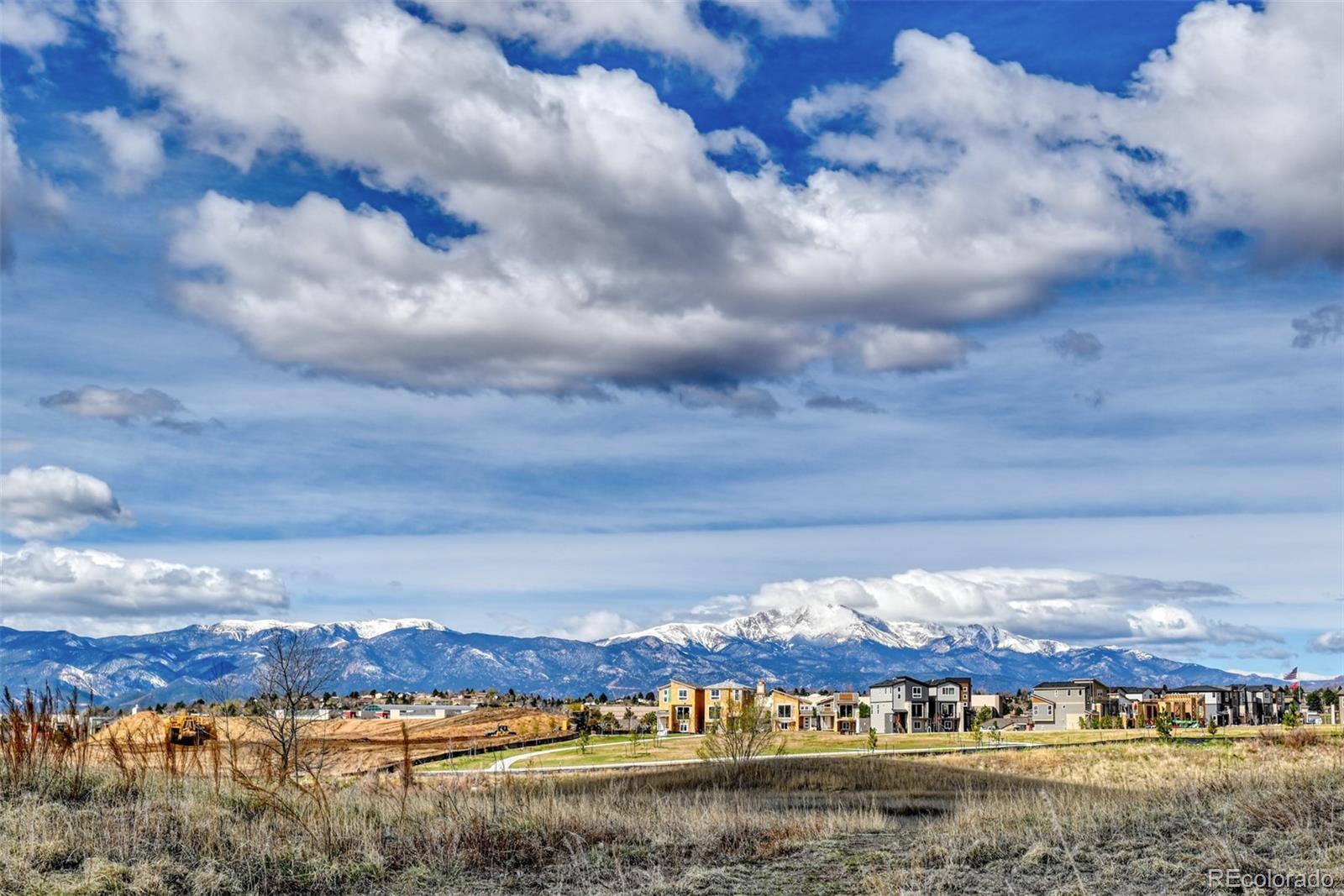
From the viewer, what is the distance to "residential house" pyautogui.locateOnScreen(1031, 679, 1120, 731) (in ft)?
534

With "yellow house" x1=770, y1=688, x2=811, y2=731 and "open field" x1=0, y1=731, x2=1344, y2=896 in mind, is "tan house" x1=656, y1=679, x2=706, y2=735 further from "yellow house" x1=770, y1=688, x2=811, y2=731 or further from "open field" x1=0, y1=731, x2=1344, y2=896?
"open field" x1=0, y1=731, x2=1344, y2=896

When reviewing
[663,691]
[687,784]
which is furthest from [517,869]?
A: [663,691]

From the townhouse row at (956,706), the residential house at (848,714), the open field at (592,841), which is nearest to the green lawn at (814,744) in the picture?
the townhouse row at (956,706)

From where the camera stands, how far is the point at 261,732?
3135 inches

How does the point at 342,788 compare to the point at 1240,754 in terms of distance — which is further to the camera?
the point at 1240,754

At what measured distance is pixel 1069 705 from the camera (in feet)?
539

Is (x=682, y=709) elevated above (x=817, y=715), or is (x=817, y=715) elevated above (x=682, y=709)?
(x=682, y=709)

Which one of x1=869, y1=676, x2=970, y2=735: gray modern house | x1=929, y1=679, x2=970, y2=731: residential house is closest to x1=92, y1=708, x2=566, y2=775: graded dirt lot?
x1=869, y1=676, x2=970, y2=735: gray modern house

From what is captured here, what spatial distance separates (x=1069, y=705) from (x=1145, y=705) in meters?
17.5

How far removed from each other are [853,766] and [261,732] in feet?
149

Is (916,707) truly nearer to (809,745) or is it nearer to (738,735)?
(809,745)

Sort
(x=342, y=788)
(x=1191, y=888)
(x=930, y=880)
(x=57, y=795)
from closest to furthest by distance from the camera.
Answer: (x=1191, y=888) < (x=930, y=880) < (x=57, y=795) < (x=342, y=788)

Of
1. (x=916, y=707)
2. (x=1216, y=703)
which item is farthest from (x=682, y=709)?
(x=1216, y=703)

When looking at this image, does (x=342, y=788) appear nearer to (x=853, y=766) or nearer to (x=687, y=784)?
(x=687, y=784)
